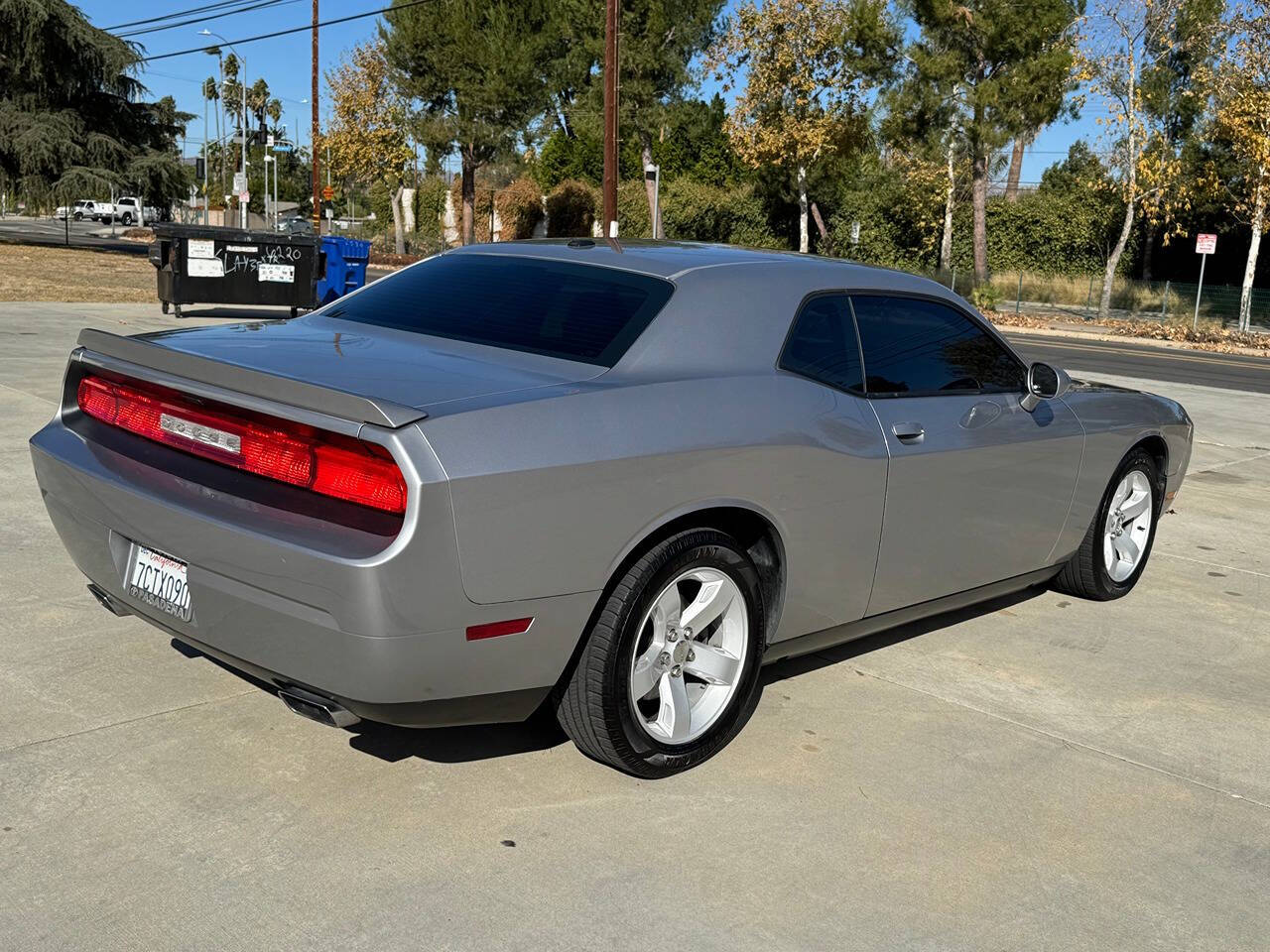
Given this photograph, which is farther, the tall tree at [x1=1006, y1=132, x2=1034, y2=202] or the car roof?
the tall tree at [x1=1006, y1=132, x2=1034, y2=202]

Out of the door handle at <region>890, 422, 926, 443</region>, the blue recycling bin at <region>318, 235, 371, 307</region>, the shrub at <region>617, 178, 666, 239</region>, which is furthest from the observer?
the shrub at <region>617, 178, 666, 239</region>

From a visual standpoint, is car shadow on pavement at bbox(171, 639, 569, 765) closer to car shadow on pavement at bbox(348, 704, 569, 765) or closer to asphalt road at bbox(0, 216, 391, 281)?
car shadow on pavement at bbox(348, 704, 569, 765)

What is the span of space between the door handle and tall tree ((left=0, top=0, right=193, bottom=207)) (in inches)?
1481

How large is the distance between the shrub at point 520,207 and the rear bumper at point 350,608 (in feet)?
171

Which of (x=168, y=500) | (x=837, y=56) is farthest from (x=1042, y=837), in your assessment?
(x=837, y=56)

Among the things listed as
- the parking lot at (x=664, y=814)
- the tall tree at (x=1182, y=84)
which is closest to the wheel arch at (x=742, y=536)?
the parking lot at (x=664, y=814)

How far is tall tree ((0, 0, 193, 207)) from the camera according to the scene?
37531 millimetres

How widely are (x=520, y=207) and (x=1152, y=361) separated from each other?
3542cm

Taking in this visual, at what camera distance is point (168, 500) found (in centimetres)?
352

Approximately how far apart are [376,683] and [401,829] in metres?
0.45

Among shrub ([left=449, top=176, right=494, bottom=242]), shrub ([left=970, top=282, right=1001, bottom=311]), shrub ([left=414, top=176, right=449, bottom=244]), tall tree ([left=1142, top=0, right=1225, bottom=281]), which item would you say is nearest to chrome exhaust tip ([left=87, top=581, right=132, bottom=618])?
tall tree ([left=1142, top=0, right=1225, bottom=281])

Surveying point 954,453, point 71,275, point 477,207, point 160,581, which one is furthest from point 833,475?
point 477,207

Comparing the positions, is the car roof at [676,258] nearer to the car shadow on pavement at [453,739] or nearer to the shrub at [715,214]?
the car shadow on pavement at [453,739]

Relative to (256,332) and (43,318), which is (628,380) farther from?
(43,318)
